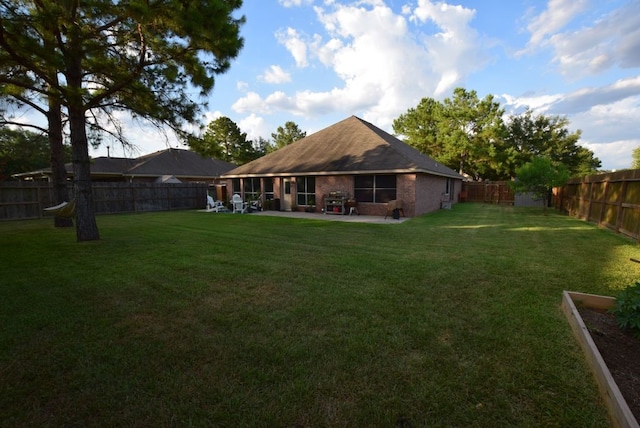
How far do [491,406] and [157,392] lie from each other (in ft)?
7.78

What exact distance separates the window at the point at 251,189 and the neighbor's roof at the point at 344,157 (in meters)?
0.68

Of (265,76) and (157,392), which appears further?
(265,76)

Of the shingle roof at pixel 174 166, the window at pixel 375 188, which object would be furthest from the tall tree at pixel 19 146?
the window at pixel 375 188

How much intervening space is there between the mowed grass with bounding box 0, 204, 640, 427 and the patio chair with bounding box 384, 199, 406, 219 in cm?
672

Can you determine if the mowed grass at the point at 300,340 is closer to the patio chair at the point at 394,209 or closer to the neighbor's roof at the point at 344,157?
the patio chair at the point at 394,209

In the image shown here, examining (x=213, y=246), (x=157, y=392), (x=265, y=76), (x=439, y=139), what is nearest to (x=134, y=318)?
(x=157, y=392)

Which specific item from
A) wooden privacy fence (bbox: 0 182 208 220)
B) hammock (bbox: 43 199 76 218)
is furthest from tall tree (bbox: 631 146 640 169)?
hammock (bbox: 43 199 76 218)

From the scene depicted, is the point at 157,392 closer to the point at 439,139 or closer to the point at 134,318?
the point at 134,318

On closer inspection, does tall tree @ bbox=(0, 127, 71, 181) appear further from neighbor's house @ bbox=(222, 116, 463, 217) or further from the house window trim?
the house window trim

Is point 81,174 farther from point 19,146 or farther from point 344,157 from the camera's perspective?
point 344,157

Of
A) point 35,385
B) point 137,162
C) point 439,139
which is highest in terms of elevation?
point 439,139

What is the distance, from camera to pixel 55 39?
23.3 feet

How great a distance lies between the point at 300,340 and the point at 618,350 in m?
2.83

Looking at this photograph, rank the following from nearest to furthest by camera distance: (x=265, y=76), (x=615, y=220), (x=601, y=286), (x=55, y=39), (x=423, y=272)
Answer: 1. (x=601, y=286)
2. (x=423, y=272)
3. (x=55, y=39)
4. (x=615, y=220)
5. (x=265, y=76)
